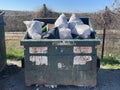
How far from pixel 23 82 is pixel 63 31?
1.43 m

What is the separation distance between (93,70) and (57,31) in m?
1.06

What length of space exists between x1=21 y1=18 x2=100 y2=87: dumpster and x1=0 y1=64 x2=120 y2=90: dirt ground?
5.0 inches

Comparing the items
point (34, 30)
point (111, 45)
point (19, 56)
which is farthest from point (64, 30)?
point (111, 45)

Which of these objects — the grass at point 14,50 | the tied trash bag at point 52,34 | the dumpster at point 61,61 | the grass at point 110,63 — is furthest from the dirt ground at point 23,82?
the tied trash bag at point 52,34

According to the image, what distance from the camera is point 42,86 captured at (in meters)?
6.85

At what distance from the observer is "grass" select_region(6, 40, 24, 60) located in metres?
9.23

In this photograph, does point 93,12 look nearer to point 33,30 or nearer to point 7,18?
point 7,18

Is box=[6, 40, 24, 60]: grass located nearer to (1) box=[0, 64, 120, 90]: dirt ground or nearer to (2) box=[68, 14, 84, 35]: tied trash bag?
(1) box=[0, 64, 120, 90]: dirt ground

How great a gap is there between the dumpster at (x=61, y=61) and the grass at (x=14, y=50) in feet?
8.08

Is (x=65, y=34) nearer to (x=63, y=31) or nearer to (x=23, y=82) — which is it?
(x=63, y=31)

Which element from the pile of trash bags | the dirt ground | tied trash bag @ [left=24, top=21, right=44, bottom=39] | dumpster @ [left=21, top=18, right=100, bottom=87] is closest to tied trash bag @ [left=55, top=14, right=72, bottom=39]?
the pile of trash bags

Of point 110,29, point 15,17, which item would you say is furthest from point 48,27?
point 15,17

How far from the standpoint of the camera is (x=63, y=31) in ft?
22.2

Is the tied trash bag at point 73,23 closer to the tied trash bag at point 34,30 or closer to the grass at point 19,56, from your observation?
the tied trash bag at point 34,30
